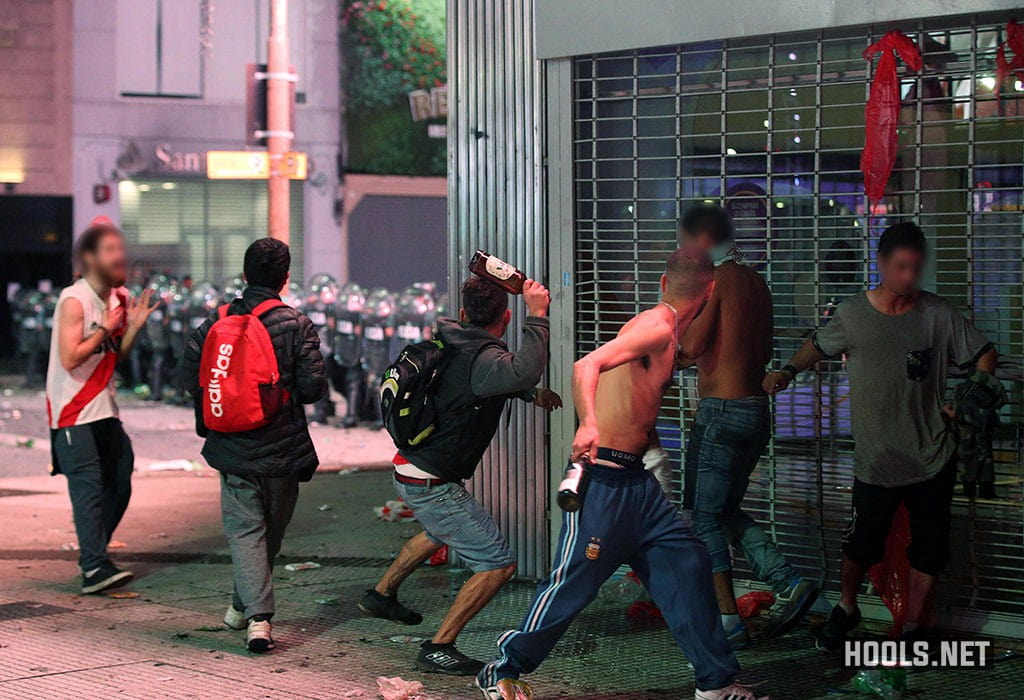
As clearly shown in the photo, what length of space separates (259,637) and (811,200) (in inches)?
135

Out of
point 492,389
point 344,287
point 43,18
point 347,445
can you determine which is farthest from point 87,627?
point 43,18

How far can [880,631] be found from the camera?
21.7 feet

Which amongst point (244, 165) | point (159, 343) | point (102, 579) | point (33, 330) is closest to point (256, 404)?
point (102, 579)

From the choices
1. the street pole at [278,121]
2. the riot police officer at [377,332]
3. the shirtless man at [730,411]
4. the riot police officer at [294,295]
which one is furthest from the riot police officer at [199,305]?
the shirtless man at [730,411]

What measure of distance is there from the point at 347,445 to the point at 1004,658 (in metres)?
9.51

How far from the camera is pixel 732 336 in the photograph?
6.46m

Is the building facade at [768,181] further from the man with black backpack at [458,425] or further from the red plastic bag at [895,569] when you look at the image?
the man with black backpack at [458,425]

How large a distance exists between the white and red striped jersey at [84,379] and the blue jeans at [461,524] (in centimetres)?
237

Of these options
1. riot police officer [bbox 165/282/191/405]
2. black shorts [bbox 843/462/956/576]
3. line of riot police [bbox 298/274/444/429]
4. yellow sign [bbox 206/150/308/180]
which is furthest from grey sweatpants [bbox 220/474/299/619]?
riot police officer [bbox 165/282/191/405]

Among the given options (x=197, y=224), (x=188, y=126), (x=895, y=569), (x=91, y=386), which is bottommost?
(x=895, y=569)

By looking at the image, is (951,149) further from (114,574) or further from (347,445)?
(347,445)

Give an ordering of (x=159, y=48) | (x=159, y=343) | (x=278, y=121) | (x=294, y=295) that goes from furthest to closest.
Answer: (x=159, y=48) → (x=159, y=343) → (x=294, y=295) → (x=278, y=121)

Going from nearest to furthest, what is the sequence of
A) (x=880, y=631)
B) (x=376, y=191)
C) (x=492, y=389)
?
(x=492, y=389) < (x=880, y=631) < (x=376, y=191)

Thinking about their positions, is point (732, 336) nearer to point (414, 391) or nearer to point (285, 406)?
point (414, 391)
